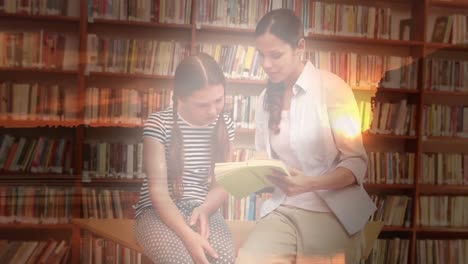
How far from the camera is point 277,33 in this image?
1.98 meters

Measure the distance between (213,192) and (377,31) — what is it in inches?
31.4

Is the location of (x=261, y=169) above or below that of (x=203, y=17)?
below

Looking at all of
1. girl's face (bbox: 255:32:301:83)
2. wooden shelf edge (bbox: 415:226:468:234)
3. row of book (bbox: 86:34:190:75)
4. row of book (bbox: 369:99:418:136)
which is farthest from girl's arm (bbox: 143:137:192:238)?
wooden shelf edge (bbox: 415:226:468:234)

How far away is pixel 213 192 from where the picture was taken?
1933mm

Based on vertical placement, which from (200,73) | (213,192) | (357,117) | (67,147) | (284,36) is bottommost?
(213,192)

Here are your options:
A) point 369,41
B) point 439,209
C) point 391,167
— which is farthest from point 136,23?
point 439,209

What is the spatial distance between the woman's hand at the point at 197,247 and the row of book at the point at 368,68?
Result: 0.70m

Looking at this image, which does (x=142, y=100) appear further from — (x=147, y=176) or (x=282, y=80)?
(x=282, y=80)

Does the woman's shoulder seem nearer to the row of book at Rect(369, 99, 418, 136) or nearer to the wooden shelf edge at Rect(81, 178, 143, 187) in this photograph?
the wooden shelf edge at Rect(81, 178, 143, 187)

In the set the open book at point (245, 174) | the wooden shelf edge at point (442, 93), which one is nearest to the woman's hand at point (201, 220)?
the open book at point (245, 174)

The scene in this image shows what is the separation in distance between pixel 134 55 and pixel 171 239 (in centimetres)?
62

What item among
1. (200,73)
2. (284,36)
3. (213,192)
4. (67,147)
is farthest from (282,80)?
(67,147)

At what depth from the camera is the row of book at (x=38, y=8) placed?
1.88m

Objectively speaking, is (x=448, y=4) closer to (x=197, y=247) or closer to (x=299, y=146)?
Result: (x=299, y=146)
